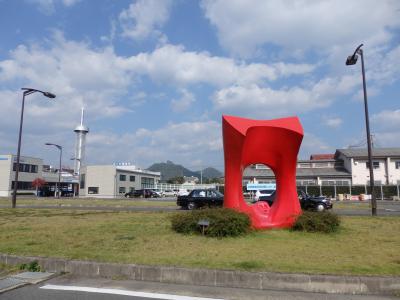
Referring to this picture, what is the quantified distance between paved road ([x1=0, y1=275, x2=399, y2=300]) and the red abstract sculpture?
5353 mm

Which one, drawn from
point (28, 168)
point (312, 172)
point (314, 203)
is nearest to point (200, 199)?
point (314, 203)

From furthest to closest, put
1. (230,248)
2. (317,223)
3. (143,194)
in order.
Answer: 1. (143,194)
2. (317,223)
3. (230,248)

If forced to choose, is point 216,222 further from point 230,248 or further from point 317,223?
point 317,223

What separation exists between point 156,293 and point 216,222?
14.3 feet

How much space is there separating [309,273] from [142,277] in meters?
3.01

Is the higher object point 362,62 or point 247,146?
point 362,62

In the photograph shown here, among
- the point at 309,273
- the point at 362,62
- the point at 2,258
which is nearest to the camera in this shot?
the point at 309,273

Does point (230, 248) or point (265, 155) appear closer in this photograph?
point (230, 248)

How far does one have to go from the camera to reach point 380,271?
688cm

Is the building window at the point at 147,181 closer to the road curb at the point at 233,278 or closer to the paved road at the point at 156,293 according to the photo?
the road curb at the point at 233,278

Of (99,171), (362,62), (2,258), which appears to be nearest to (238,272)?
(2,258)

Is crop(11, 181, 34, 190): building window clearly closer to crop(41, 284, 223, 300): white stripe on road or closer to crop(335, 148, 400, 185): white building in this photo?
crop(335, 148, 400, 185): white building

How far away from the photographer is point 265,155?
12695 millimetres

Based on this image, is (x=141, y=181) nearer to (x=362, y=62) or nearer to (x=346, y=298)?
(x=362, y=62)
